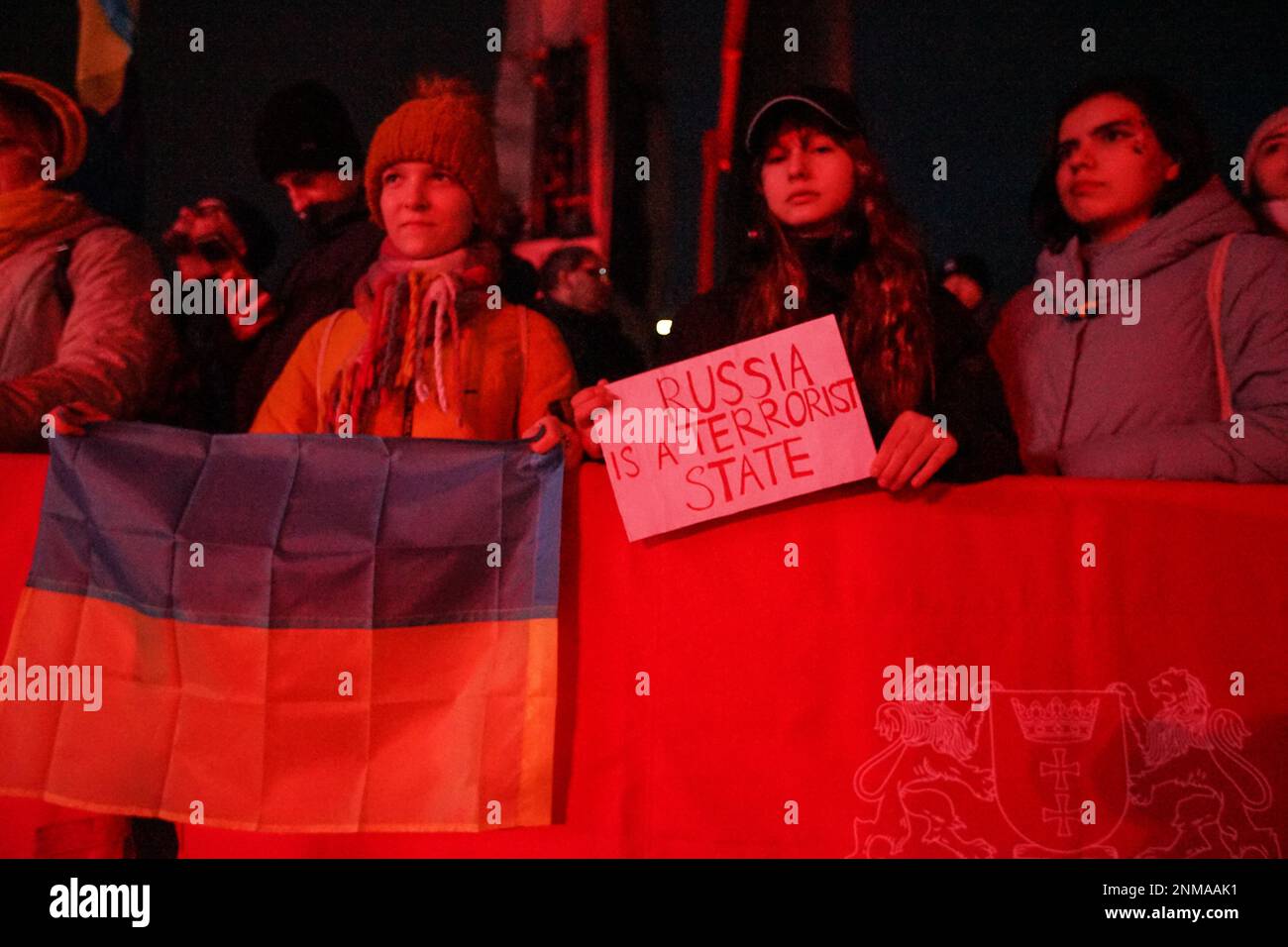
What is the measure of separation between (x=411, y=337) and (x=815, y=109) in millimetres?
1100

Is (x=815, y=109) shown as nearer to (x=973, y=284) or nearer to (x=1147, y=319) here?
(x=973, y=284)

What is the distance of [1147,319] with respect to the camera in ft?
6.95

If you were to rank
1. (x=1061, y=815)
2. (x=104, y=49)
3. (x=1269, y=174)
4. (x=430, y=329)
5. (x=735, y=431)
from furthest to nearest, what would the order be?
(x=104, y=49) < (x=1269, y=174) < (x=430, y=329) < (x=735, y=431) < (x=1061, y=815)

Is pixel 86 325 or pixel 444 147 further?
pixel 86 325

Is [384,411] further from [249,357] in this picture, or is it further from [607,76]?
[607,76]

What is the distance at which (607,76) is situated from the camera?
246 centimetres

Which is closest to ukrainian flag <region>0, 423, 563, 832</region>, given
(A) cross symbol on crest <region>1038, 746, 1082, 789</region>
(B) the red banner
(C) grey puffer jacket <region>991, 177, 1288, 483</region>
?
(B) the red banner

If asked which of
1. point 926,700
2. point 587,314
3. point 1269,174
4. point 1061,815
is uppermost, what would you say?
point 1269,174

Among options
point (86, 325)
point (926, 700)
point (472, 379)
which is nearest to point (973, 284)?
point (926, 700)

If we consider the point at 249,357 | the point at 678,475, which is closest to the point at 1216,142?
the point at 678,475

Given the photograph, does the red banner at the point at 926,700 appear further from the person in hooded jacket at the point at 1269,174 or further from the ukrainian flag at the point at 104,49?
the ukrainian flag at the point at 104,49

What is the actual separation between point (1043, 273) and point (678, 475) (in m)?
1.19

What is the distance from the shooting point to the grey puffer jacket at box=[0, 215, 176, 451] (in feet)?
7.54

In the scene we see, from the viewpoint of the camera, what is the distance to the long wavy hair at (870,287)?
2.00 m
